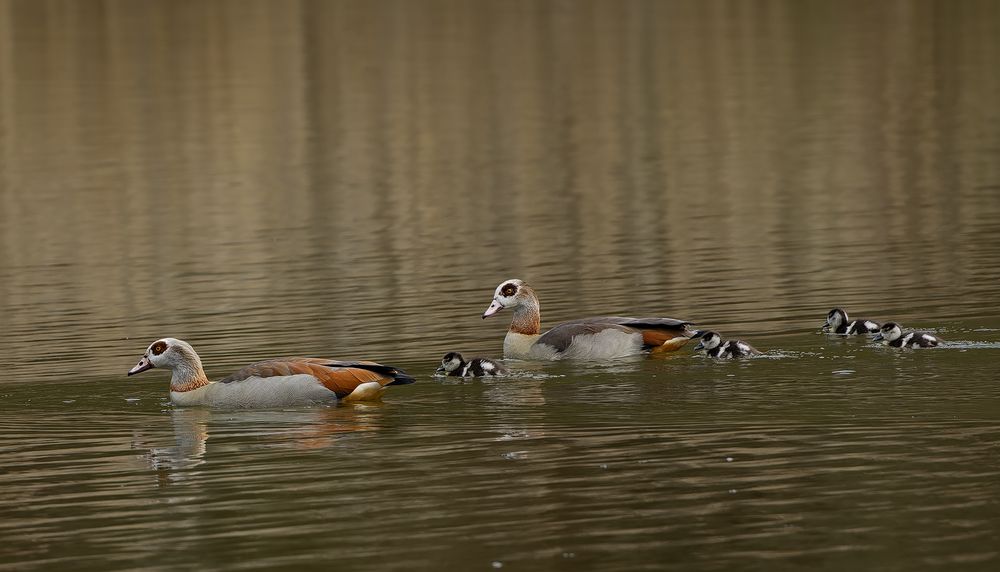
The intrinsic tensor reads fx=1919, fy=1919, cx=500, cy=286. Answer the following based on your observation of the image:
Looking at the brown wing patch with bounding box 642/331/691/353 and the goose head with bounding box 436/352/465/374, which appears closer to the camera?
the goose head with bounding box 436/352/465/374

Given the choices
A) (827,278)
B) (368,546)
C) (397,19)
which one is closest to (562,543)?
(368,546)

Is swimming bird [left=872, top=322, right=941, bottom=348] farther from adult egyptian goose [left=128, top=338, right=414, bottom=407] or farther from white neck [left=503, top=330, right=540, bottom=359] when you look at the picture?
adult egyptian goose [left=128, top=338, right=414, bottom=407]

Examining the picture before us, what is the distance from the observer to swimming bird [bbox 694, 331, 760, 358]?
2102 centimetres

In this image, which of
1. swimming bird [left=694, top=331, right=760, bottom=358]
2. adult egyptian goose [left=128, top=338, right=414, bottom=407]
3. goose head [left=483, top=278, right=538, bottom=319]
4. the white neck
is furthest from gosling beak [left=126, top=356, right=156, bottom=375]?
swimming bird [left=694, top=331, right=760, bottom=358]

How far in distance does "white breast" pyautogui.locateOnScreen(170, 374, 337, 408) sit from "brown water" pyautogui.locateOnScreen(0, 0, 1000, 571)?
0.42 m

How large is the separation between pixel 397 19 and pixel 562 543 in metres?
112

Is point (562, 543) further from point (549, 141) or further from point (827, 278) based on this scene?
point (549, 141)

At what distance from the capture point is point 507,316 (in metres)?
29.1

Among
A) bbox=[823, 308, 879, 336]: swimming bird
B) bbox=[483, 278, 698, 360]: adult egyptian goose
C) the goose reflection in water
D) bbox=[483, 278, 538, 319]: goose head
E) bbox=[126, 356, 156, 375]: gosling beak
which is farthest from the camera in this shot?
bbox=[483, 278, 538, 319]: goose head

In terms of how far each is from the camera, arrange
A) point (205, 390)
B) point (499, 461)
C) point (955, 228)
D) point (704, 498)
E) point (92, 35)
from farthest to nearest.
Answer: point (92, 35) < point (955, 228) < point (205, 390) < point (499, 461) < point (704, 498)

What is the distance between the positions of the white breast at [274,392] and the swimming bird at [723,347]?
14.1ft

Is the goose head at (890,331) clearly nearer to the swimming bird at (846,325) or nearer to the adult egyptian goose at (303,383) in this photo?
the swimming bird at (846,325)

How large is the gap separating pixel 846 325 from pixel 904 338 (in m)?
1.53

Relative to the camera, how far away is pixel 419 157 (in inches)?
2094
